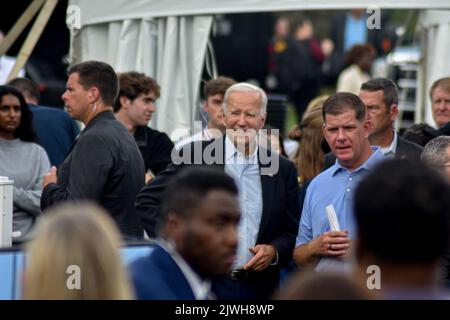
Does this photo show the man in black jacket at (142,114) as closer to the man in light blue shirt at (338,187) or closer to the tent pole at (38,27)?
the tent pole at (38,27)

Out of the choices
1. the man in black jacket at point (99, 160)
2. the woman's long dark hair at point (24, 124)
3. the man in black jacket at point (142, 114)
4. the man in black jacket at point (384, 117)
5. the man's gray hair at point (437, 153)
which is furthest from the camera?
the man in black jacket at point (142, 114)

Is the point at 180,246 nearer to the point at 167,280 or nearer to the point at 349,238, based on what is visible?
the point at 167,280

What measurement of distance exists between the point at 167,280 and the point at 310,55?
716 inches

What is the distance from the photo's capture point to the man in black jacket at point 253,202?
6473 millimetres

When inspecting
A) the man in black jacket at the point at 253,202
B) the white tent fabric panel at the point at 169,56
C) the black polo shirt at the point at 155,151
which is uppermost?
the white tent fabric panel at the point at 169,56

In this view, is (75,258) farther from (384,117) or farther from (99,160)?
(384,117)

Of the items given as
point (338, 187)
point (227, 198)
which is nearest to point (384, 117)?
point (338, 187)

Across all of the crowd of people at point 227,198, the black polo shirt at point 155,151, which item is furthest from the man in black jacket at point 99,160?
the black polo shirt at point 155,151

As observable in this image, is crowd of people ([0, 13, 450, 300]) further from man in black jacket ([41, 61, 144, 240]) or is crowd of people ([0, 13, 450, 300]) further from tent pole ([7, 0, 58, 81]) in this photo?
tent pole ([7, 0, 58, 81])

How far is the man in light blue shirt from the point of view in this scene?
621 cm

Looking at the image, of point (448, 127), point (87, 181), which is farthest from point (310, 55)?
point (87, 181)

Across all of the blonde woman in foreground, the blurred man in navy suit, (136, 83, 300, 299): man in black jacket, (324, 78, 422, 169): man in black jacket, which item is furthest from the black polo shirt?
the blonde woman in foreground

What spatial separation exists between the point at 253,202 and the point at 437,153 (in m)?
1.08

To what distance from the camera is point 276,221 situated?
6.62m
